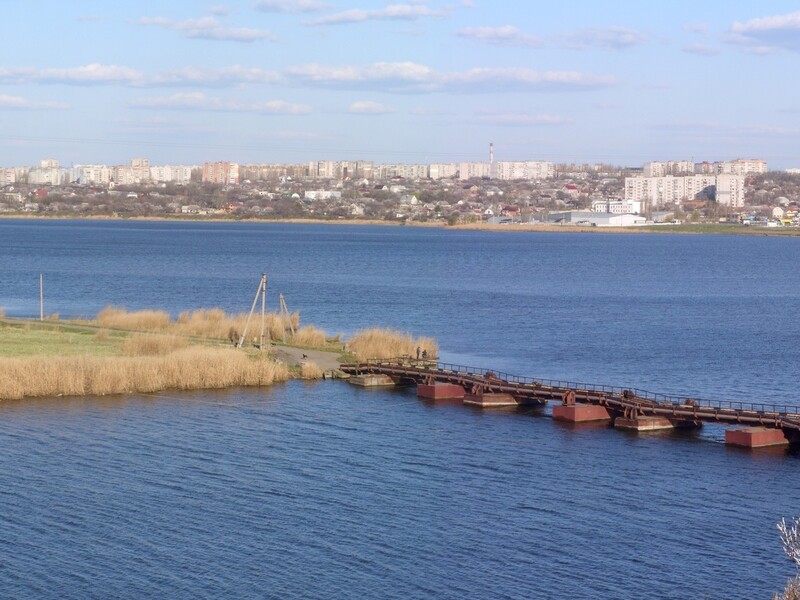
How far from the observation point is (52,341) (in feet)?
208

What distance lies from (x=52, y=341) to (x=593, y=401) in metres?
28.7

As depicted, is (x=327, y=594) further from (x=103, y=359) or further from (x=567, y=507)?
(x=103, y=359)

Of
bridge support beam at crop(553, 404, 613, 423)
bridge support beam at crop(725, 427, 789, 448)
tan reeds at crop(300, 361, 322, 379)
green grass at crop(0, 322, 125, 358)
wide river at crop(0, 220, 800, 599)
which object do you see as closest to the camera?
wide river at crop(0, 220, 800, 599)

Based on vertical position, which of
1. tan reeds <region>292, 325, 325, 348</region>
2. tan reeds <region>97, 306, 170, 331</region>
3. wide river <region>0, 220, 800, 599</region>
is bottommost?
wide river <region>0, 220, 800, 599</region>

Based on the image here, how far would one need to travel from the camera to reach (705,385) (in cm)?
6203

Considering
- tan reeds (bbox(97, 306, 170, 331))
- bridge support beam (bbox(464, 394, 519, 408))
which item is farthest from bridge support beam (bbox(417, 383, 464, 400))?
tan reeds (bbox(97, 306, 170, 331))

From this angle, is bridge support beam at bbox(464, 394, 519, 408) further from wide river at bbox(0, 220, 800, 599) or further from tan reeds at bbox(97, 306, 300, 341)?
tan reeds at bbox(97, 306, 300, 341)

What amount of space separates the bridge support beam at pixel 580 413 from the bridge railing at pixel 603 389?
131cm

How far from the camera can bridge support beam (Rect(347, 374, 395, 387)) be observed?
59188mm

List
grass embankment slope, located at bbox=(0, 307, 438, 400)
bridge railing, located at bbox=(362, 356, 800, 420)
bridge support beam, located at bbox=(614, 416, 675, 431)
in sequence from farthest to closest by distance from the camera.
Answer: grass embankment slope, located at bbox=(0, 307, 438, 400) < bridge railing, located at bbox=(362, 356, 800, 420) < bridge support beam, located at bbox=(614, 416, 675, 431)

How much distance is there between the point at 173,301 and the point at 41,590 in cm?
7186

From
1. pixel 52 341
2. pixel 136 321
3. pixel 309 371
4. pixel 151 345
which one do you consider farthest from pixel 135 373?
pixel 136 321

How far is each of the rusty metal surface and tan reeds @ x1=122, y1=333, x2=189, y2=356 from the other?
852 centimetres

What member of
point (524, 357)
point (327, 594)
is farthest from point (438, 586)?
point (524, 357)
